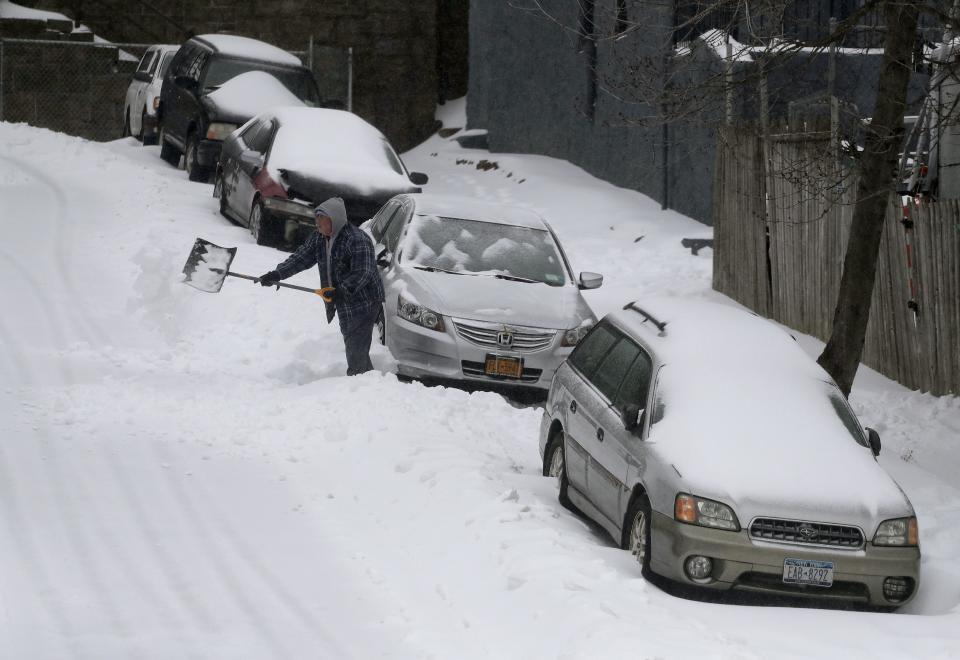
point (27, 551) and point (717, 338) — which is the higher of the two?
point (717, 338)

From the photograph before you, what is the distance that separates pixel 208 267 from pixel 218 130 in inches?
355

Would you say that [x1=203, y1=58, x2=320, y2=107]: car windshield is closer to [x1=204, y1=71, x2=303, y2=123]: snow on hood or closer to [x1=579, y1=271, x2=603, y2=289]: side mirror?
[x1=204, y1=71, x2=303, y2=123]: snow on hood

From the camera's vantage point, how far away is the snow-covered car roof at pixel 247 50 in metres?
22.6

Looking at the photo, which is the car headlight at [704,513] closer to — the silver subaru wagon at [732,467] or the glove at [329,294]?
the silver subaru wagon at [732,467]

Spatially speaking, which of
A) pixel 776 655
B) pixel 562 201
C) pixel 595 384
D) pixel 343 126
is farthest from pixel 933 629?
pixel 562 201

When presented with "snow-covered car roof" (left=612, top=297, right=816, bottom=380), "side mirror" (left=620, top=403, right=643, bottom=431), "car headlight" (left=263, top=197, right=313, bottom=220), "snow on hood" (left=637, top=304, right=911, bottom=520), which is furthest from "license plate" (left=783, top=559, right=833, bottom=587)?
"car headlight" (left=263, top=197, right=313, bottom=220)

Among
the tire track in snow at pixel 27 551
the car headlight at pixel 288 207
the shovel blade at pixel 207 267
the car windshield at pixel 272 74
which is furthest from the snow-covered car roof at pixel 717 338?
the car windshield at pixel 272 74

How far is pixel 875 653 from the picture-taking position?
670 centimetres

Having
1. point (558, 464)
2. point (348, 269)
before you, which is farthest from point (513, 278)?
point (558, 464)


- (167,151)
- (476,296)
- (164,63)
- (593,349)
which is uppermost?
(164,63)

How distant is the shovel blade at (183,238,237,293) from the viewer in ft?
41.8

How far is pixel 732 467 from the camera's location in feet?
25.5

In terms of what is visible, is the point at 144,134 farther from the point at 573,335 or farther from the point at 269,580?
the point at 269,580

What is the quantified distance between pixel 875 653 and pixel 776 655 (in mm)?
532
